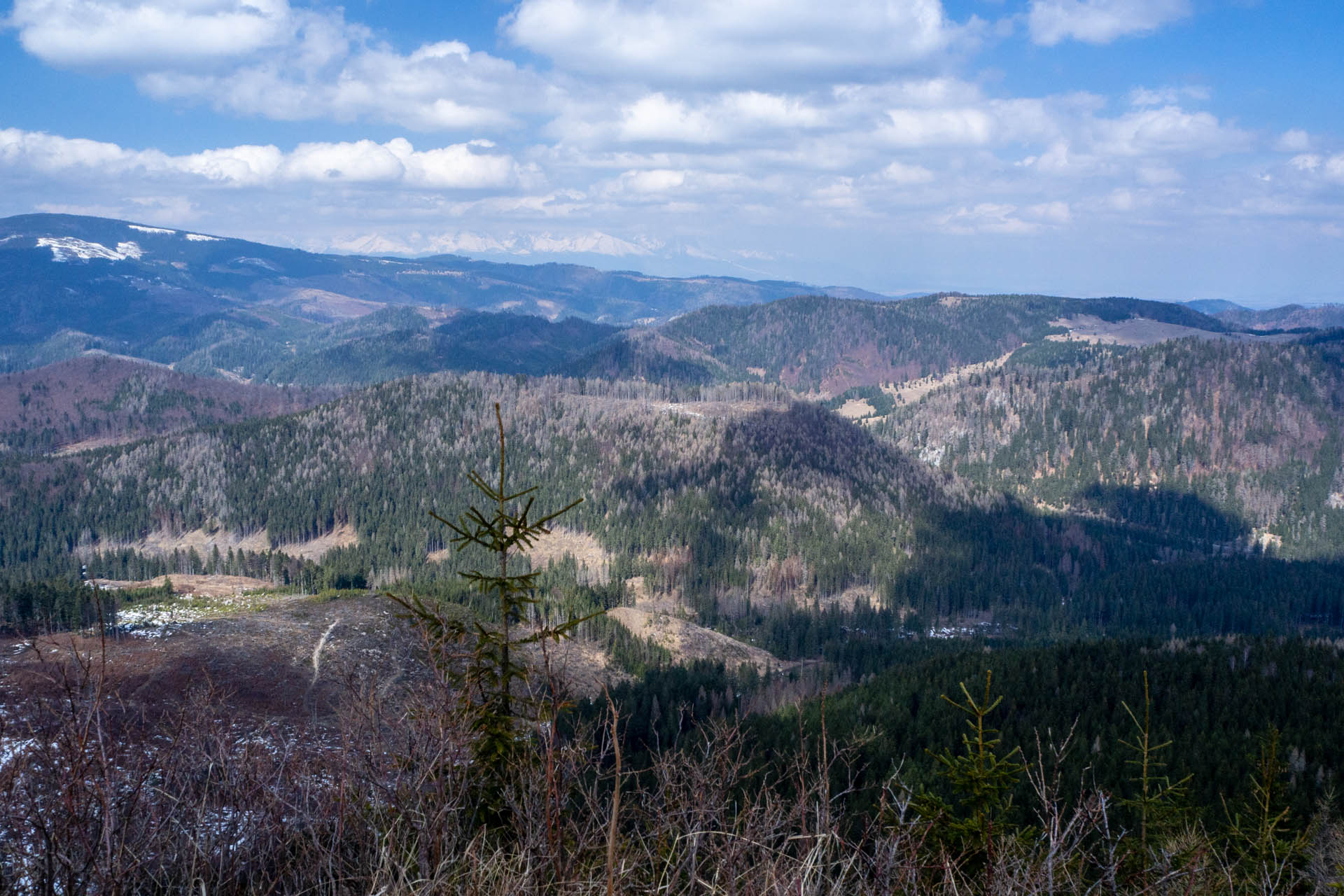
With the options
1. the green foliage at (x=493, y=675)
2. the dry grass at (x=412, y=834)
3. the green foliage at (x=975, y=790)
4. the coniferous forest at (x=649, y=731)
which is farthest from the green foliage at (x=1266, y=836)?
the green foliage at (x=493, y=675)

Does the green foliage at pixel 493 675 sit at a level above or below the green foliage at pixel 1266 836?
above

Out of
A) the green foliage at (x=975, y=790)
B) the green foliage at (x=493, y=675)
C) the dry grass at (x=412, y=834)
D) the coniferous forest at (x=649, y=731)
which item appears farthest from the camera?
the green foliage at (x=493, y=675)

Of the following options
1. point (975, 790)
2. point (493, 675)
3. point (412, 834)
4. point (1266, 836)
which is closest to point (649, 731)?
point (493, 675)

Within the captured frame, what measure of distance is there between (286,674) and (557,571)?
343 ft

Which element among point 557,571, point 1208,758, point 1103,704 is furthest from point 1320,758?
point 557,571

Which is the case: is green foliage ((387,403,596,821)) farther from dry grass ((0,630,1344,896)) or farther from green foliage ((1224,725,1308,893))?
green foliage ((1224,725,1308,893))

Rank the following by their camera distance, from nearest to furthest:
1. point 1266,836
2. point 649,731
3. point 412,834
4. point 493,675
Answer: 1. point 412,834
2. point 1266,836
3. point 493,675
4. point 649,731

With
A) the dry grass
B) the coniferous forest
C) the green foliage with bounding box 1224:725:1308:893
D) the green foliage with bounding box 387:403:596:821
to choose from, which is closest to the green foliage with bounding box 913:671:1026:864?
the coniferous forest

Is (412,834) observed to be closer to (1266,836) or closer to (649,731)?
(1266,836)

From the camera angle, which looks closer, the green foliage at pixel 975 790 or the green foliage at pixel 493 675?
the green foliage at pixel 975 790

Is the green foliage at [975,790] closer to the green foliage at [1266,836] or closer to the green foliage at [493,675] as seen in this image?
the green foliage at [1266,836]

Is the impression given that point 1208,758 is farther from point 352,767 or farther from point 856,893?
point 352,767

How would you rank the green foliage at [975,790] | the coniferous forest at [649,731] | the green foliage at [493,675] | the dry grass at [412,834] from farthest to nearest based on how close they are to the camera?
the green foliage at [493,675] < the green foliage at [975,790] < the coniferous forest at [649,731] < the dry grass at [412,834]

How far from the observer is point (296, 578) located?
A: 17100 centimetres
